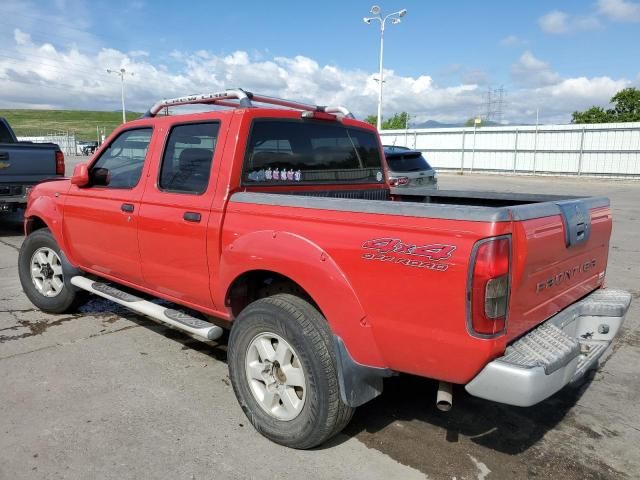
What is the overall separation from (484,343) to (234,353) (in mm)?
1497

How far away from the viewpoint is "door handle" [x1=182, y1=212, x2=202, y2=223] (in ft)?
10.9

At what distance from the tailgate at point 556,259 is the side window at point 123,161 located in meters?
2.79

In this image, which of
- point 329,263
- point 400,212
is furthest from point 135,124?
point 400,212

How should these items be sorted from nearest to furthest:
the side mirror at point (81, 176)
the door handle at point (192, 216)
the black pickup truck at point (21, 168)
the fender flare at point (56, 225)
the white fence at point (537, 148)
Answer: the door handle at point (192, 216)
the side mirror at point (81, 176)
the fender flare at point (56, 225)
the black pickup truck at point (21, 168)
the white fence at point (537, 148)

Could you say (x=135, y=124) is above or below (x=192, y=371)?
above

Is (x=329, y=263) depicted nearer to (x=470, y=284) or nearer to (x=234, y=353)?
(x=470, y=284)

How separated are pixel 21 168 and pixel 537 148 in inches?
1101

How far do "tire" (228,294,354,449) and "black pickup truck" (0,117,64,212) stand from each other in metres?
7.39

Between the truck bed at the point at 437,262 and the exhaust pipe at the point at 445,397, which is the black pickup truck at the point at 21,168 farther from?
the exhaust pipe at the point at 445,397

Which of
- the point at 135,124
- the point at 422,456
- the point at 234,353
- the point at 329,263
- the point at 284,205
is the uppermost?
the point at 135,124

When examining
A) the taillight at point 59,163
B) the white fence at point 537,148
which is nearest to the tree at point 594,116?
the white fence at point 537,148

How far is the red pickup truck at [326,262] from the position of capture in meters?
2.28

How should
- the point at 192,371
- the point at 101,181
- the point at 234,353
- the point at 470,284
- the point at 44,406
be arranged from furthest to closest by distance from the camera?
the point at 101,181 < the point at 192,371 < the point at 44,406 < the point at 234,353 < the point at 470,284

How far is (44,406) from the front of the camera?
335cm
